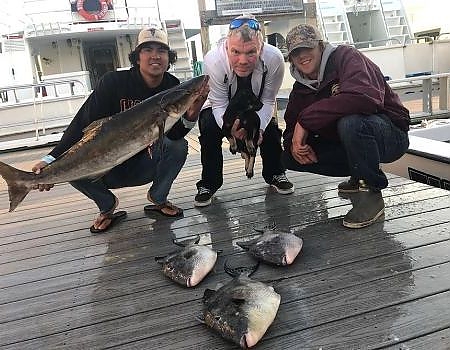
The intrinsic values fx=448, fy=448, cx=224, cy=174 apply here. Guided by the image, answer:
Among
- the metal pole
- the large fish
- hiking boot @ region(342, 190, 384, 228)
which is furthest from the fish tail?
the metal pole

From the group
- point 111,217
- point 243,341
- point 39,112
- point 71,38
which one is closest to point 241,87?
point 111,217

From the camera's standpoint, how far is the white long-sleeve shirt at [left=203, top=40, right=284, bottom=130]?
336cm

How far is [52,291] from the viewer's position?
2.40m

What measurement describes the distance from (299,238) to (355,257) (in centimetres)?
35

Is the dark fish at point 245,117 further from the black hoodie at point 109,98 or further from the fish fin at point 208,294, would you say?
the fish fin at point 208,294

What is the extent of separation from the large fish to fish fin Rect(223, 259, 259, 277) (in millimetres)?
963

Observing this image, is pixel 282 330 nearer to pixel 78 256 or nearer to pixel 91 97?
pixel 78 256

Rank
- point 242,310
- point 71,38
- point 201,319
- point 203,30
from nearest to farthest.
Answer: point 242,310
point 201,319
point 203,30
point 71,38

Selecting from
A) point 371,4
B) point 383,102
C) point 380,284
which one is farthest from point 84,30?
A: point 380,284

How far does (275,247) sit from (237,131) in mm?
1187

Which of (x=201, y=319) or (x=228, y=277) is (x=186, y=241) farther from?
(x=201, y=319)

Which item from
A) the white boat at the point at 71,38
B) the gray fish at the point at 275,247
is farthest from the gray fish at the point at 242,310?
the white boat at the point at 71,38

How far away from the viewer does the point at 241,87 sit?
11.3ft

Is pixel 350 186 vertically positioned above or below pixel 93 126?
below
